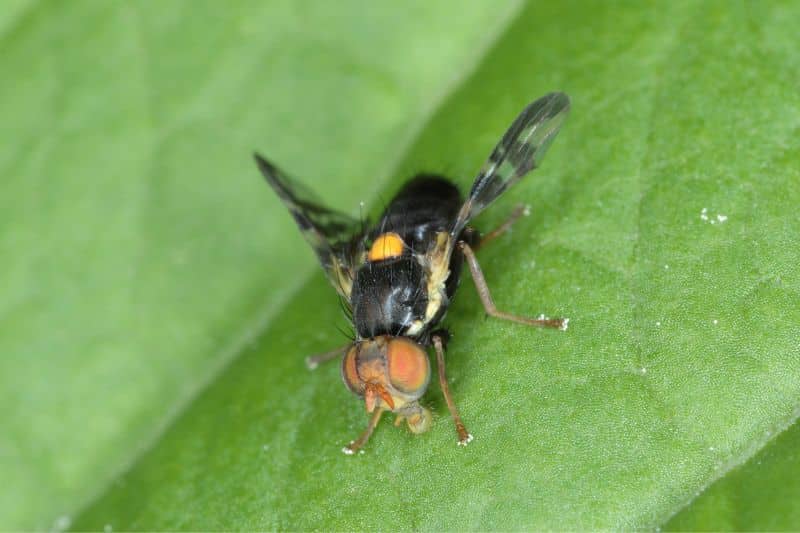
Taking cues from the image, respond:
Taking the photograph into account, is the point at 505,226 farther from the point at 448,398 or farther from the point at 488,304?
the point at 448,398

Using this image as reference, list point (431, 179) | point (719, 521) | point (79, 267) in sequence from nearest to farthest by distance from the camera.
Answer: point (719, 521) → point (431, 179) → point (79, 267)

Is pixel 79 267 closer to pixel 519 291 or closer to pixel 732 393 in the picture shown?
pixel 519 291

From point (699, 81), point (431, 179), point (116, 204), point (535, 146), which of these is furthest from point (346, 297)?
point (699, 81)

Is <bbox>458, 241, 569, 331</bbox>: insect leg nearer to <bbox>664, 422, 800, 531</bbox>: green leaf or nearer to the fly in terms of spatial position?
the fly

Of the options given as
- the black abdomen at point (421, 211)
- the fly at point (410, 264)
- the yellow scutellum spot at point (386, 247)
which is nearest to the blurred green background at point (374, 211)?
the fly at point (410, 264)

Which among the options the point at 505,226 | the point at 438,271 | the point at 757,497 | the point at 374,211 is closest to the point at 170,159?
the point at 374,211

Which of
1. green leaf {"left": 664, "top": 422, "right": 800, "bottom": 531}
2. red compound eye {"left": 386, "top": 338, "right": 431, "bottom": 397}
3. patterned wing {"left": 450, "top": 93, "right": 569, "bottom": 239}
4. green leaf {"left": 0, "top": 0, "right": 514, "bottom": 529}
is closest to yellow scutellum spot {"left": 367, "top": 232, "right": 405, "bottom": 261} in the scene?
patterned wing {"left": 450, "top": 93, "right": 569, "bottom": 239}
